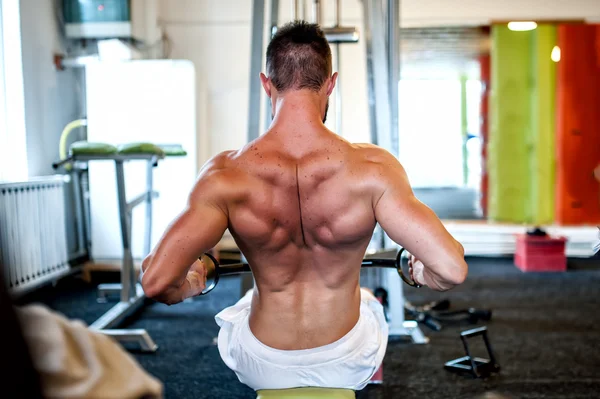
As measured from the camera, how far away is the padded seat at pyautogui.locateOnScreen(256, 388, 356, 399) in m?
1.40

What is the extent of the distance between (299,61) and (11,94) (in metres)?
3.68

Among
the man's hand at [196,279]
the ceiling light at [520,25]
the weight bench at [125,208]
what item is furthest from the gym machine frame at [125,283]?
the ceiling light at [520,25]

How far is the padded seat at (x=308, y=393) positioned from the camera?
1402 mm

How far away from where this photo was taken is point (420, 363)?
A: 300 cm

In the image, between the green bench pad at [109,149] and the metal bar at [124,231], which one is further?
the metal bar at [124,231]

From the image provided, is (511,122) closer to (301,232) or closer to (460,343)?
(460,343)

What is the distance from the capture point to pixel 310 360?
150 centimetres

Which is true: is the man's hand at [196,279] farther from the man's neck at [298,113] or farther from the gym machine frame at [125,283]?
the gym machine frame at [125,283]

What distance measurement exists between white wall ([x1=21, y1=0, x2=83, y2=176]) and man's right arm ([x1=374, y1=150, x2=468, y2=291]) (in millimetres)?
3888

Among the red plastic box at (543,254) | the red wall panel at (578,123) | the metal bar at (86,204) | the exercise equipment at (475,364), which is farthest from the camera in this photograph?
the red wall panel at (578,123)

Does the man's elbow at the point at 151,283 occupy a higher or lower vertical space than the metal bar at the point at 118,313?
higher

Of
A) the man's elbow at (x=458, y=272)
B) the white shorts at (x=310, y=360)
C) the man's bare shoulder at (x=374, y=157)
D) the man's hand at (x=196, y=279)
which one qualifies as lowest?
the white shorts at (x=310, y=360)

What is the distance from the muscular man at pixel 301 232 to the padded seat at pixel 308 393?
0.04 metres

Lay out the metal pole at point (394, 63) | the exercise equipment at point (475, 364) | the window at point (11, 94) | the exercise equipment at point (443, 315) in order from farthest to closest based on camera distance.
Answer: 1. the window at point (11, 94)
2. the exercise equipment at point (443, 315)
3. the metal pole at point (394, 63)
4. the exercise equipment at point (475, 364)
